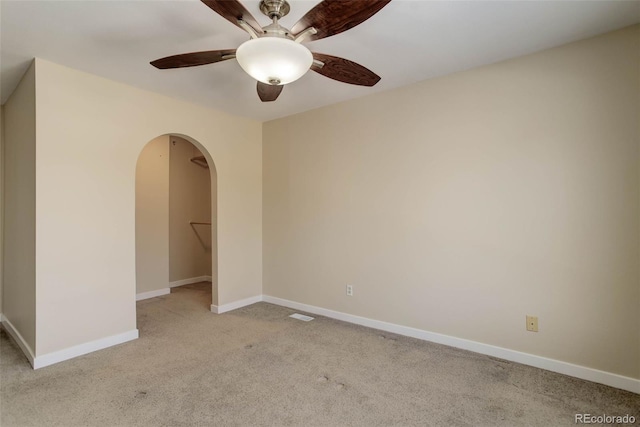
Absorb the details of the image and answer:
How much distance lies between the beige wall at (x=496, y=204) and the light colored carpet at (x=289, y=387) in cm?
35

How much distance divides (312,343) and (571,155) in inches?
98.9

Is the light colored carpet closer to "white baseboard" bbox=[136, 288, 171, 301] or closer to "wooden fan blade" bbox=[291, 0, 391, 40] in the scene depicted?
"white baseboard" bbox=[136, 288, 171, 301]

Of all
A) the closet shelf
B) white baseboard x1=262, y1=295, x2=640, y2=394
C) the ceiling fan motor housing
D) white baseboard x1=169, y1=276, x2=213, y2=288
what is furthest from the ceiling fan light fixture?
white baseboard x1=169, y1=276, x2=213, y2=288

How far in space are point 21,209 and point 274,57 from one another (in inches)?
112

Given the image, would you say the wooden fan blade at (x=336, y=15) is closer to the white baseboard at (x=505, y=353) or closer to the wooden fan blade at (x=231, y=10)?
the wooden fan blade at (x=231, y=10)

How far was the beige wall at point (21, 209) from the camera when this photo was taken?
263 centimetres

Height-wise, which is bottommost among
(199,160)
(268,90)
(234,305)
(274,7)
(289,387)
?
(289,387)

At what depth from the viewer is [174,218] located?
539 centimetres

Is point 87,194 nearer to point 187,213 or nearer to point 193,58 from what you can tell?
point 193,58

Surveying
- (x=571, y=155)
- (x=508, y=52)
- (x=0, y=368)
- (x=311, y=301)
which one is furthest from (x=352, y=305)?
(x=0, y=368)

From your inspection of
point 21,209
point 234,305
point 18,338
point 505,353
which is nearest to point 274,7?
point 21,209

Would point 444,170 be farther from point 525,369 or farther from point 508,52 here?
point 525,369

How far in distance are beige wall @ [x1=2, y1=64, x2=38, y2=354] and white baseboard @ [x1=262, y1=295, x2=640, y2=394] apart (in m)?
2.66

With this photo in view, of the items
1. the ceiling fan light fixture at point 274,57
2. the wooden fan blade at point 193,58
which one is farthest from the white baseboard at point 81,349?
Result: the ceiling fan light fixture at point 274,57
